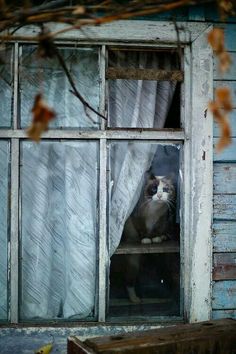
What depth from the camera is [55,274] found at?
10.5 ft

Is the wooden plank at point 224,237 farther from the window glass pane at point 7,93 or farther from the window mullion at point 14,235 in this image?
the window glass pane at point 7,93

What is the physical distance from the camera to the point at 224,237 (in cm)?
317

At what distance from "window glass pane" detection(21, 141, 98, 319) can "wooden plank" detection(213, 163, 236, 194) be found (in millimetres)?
733

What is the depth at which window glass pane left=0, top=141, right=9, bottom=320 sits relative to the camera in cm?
311

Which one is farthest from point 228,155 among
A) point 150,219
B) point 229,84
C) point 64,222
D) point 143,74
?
point 64,222

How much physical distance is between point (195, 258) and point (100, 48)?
4.56ft

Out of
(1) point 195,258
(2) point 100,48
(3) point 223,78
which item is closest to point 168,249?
(1) point 195,258

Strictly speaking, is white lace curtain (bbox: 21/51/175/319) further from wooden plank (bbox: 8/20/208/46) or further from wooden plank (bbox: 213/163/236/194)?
wooden plank (bbox: 213/163/236/194)

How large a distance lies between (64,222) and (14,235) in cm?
31

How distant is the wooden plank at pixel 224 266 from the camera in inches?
124

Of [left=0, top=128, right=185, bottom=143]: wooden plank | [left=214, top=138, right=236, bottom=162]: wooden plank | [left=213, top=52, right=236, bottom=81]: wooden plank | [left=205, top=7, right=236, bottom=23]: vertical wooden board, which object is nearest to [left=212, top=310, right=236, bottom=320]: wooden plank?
[left=214, top=138, right=236, bottom=162]: wooden plank

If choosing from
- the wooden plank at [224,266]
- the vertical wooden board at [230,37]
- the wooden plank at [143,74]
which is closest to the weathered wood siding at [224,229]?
the wooden plank at [224,266]

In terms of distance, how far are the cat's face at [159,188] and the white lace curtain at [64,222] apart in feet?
0.55

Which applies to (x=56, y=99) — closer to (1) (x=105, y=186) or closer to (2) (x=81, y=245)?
(1) (x=105, y=186)
